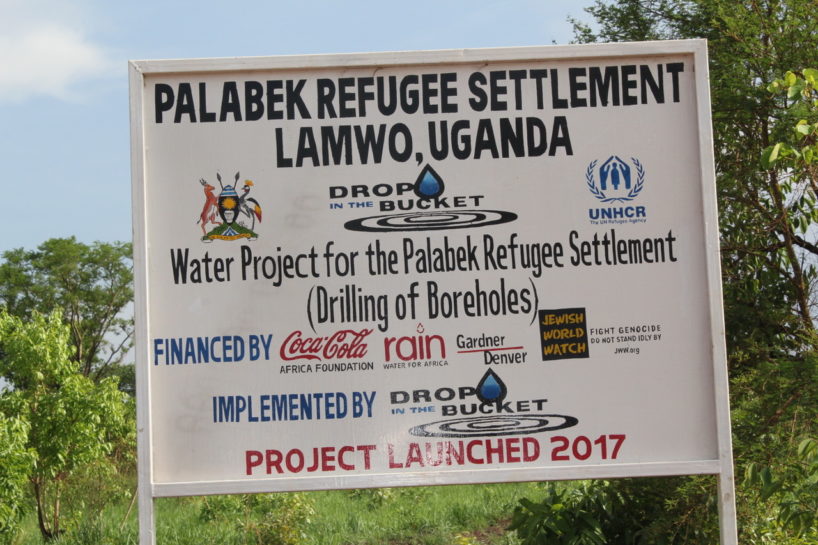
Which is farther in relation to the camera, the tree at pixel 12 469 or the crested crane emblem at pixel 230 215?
the tree at pixel 12 469

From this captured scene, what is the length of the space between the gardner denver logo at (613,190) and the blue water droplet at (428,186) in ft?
2.63

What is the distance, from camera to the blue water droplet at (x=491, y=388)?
493 centimetres

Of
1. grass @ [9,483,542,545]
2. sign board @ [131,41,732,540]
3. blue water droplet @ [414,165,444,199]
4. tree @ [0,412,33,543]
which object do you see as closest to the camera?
sign board @ [131,41,732,540]

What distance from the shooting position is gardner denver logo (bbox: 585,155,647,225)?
5.05m

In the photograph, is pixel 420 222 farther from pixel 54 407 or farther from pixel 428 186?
pixel 54 407

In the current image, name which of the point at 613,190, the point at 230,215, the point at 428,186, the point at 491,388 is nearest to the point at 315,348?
the point at 230,215

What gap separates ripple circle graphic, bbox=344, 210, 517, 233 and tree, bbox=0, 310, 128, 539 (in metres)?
7.68

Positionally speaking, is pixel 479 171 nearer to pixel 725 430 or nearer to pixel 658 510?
pixel 725 430

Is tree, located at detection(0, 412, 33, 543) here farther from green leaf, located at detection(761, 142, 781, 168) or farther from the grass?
green leaf, located at detection(761, 142, 781, 168)

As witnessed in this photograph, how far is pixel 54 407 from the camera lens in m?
11.9

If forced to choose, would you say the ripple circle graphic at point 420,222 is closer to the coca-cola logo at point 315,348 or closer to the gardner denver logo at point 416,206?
the gardner denver logo at point 416,206

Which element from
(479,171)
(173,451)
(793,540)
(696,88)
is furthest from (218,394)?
(793,540)

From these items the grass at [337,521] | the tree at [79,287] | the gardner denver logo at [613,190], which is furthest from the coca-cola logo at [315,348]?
the tree at [79,287]

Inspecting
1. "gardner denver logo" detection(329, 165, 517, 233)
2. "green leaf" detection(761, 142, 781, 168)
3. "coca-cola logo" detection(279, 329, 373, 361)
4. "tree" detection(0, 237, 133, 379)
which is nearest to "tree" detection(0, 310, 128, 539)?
"coca-cola logo" detection(279, 329, 373, 361)
